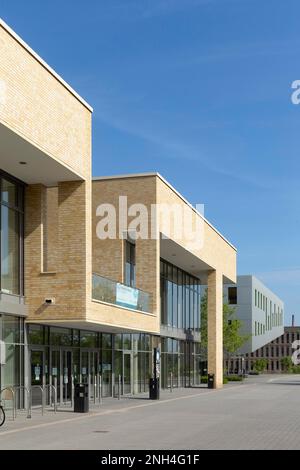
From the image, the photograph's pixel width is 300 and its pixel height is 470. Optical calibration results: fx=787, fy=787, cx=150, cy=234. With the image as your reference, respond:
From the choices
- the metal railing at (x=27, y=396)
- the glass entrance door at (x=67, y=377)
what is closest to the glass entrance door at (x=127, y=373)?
the glass entrance door at (x=67, y=377)

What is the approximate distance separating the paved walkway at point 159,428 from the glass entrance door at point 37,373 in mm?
1292

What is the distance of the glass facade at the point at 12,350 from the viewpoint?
83.5 ft

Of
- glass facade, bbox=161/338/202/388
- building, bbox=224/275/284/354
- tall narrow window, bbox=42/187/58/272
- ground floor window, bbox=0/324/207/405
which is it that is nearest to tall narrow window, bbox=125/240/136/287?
ground floor window, bbox=0/324/207/405

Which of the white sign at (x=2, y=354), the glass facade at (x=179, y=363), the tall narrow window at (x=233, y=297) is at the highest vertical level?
the tall narrow window at (x=233, y=297)

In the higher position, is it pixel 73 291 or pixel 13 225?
pixel 13 225

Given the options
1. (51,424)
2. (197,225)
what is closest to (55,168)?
(51,424)

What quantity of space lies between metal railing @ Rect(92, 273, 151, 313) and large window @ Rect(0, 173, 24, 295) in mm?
2836

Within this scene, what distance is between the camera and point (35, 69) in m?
23.5

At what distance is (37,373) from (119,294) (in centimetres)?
508

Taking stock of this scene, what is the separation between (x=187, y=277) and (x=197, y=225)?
823 centimetres

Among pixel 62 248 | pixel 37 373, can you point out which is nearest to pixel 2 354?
pixel 37 373

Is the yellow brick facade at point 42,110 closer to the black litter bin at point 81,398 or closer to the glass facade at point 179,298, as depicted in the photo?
the black litter bin at point 81,398

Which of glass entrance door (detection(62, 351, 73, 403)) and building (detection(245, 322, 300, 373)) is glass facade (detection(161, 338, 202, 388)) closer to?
glass entrance door (detection(62, 351, 73, 403))
